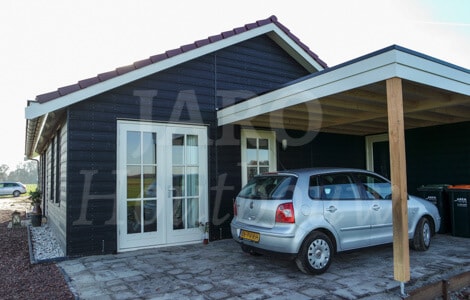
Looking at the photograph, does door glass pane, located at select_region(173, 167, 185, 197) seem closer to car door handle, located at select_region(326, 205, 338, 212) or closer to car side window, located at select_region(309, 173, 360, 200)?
car side window, located at select_region(309, 173, 360, 200)

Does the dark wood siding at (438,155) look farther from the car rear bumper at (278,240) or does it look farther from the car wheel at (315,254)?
the car rear bumper at (278,240)

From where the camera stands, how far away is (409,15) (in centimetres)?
725

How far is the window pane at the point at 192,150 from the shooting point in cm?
682

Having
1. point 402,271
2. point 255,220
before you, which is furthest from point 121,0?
point 402,271

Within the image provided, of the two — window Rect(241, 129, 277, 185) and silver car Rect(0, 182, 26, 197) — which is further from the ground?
window Rect(241, 129, 277, 185)

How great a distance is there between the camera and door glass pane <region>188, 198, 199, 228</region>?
6.74m

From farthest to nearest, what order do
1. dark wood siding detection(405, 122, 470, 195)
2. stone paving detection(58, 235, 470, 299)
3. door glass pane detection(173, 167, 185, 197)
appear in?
1. dark wood siding detection(405, 122, 470, 195)
2. door glass pane detection(173, 167, 185, 197)
3. stone paving detection(58, 235, 470, 299)

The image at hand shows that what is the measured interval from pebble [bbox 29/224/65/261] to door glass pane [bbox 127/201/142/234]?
1.19 metres

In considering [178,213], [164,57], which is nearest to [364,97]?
[164,57]

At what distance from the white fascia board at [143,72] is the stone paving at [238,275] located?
2.51m

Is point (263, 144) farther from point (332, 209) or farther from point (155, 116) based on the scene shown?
point (332, 209)

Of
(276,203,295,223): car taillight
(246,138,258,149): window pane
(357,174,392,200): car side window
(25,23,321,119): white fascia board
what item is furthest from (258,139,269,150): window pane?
(276,203,295,223): car taillight

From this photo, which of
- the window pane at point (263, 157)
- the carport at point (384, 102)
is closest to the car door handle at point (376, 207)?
the carport at point (384, 102)

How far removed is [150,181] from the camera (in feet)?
20.7
